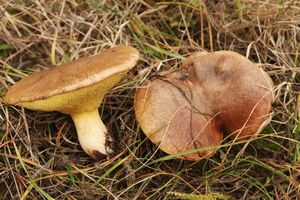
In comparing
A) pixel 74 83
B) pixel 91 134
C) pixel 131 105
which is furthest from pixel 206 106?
pixel 74 83

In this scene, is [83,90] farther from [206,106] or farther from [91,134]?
[206,106]

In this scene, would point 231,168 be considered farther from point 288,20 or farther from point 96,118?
point 288,20

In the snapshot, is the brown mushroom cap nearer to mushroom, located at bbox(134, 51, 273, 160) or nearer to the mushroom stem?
the mushroom stem

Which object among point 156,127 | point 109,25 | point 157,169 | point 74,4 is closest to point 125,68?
point 156,127

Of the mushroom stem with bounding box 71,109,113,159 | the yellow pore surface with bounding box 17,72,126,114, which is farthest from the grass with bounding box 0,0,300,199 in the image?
the yellow pore surface with bounding box 17,72,126,114

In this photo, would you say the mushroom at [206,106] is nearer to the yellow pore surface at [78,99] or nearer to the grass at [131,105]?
the grass at [131,105]

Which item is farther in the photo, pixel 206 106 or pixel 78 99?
pixel 206 106

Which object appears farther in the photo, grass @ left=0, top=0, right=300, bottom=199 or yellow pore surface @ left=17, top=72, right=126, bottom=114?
grass @ left=0, top=0, right=300, bottom=199
